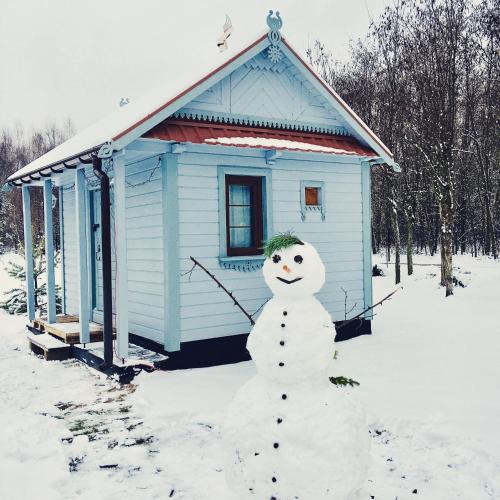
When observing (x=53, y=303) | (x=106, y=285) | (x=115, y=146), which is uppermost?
(x=115, y=146)

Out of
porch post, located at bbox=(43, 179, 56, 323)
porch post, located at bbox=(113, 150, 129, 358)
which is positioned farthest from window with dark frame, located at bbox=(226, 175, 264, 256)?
porch post, located at bbox=(43, 179, 56, 323)

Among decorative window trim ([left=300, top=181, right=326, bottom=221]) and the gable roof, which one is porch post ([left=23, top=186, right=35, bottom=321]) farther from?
decorative window trim ([left=300, top=181, right=326, bottom=221])

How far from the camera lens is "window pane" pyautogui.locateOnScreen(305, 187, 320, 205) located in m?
8.98

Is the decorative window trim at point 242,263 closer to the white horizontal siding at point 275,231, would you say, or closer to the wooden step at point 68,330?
the white horizontal siding at point 275,231

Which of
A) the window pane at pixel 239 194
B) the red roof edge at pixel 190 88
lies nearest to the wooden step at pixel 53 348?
the window pane at pixel 239 194

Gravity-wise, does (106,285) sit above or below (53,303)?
above

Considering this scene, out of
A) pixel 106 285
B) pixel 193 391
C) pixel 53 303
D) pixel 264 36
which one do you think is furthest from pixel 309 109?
pixel 53 303

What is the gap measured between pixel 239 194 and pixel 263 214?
499 mm

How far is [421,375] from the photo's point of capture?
716 centimetres

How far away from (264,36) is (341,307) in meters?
4.66

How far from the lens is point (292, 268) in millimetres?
3598

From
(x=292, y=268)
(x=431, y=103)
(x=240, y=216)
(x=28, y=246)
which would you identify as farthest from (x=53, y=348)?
(x=431, y=103)

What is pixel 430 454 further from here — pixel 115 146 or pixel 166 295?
pixel 115 146

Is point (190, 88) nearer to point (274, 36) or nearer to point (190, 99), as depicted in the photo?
point (190, 99)
